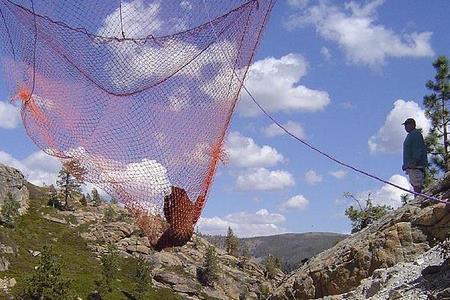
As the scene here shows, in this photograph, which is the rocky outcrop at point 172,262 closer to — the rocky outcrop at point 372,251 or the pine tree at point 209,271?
the pine tree at point 209,271

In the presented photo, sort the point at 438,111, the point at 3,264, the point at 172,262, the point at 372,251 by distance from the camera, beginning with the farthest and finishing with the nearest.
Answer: the point at 172,262
the point at 3,264
the point at 438,111
the point at 372,251

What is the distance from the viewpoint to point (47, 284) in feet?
222

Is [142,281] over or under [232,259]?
under

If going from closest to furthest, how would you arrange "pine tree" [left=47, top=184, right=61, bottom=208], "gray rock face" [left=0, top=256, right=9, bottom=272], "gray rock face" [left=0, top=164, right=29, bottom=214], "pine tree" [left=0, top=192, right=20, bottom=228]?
"gray rock face" [left=0, top=256, right=9, bottom=272] → "pine tree" [left=0, top=192, right=20, bottom=228] → "gray rock face" [left=0, top=164, right=29, bottom=214] → "pine tree" [left=47, top=184, right=61, bottom=208]

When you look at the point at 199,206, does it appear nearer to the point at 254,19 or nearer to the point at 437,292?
the point at 254,19

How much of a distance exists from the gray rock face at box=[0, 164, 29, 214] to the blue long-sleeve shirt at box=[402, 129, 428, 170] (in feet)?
351

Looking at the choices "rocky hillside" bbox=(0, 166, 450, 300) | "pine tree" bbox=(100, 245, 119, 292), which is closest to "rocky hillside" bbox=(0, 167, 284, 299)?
"rocky hillside" bbox=(0, 166, 450, 300)

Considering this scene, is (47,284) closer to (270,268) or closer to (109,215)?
(109,215)

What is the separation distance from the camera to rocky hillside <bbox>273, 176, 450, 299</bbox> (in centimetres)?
1384

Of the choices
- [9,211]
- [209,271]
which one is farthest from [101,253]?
[209,271]

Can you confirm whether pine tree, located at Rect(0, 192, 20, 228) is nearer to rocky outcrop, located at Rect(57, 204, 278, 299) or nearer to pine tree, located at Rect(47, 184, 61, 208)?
rocky outcrop, located at Rect(57, 204, 278, 299)

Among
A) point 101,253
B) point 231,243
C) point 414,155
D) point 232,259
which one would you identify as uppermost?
point 231,243

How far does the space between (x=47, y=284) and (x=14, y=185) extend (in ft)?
184

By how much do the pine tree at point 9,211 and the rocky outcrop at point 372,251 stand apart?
90.3 metres
